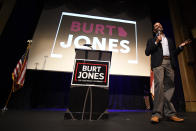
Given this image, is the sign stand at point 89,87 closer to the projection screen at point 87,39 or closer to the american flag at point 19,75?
the projection screen at point 87,39

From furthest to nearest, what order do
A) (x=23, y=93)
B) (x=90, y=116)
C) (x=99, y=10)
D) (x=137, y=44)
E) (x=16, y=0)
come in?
1. (x=99, y=10)
2. (x=137, y=44)
3. (x=16, y=0)
4. (x=23, y=93)
5. (x=90, y=116)

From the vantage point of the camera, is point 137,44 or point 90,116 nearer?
point 90,116

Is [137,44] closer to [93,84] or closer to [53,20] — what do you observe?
[93,84]

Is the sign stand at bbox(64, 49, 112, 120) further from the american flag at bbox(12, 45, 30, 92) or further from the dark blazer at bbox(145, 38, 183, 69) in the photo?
the american flag at bbox(12, 45, 30, 92)

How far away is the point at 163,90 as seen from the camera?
61.9 inches

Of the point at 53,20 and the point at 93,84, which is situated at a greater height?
the point at 53,20

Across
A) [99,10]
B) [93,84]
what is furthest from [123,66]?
[99,10]

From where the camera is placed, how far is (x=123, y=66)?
2.71m

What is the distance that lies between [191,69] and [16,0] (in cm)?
485

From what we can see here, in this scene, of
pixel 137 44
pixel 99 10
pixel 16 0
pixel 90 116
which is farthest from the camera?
pixel 99 10

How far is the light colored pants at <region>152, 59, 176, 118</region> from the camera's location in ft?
4.93

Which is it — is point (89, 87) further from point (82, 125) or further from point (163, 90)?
point (163, 90)

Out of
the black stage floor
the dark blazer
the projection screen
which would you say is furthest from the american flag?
the dark blazer

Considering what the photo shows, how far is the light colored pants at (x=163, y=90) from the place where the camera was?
4.93ft
